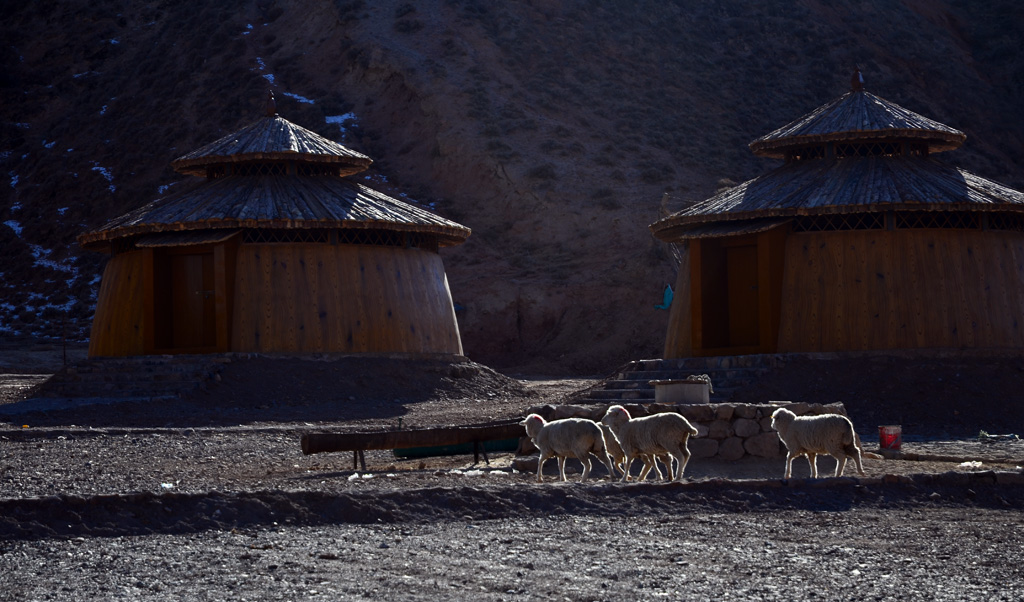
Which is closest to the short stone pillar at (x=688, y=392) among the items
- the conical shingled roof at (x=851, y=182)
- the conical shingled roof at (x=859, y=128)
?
the conical shingled roof at (x=851, y=182)

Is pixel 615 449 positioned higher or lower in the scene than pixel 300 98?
lower

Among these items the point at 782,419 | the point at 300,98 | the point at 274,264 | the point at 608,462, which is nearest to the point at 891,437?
the point at 782,419

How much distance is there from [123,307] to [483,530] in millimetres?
16587

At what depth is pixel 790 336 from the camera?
2086cm

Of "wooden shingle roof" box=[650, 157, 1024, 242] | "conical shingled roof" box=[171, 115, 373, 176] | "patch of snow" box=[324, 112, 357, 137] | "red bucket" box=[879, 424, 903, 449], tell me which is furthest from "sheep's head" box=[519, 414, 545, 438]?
"patch of snow" box=[324, 112, 357, 137]

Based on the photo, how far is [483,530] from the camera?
9234mm

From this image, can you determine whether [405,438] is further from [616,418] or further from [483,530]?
[483,530]

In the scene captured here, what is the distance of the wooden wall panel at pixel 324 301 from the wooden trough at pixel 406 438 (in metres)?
8.90

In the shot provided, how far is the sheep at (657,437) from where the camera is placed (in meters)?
11.5

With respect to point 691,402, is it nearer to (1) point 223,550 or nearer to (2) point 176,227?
(1) point 223,550

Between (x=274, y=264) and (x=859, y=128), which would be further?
(x=274, y=264)

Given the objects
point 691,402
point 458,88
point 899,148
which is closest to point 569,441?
point 691,402

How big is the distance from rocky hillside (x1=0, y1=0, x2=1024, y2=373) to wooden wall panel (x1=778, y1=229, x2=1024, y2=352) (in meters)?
12.2

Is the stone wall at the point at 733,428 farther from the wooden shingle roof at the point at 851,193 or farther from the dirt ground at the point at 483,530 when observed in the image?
the wooden shingle roof at the point at 851,193
